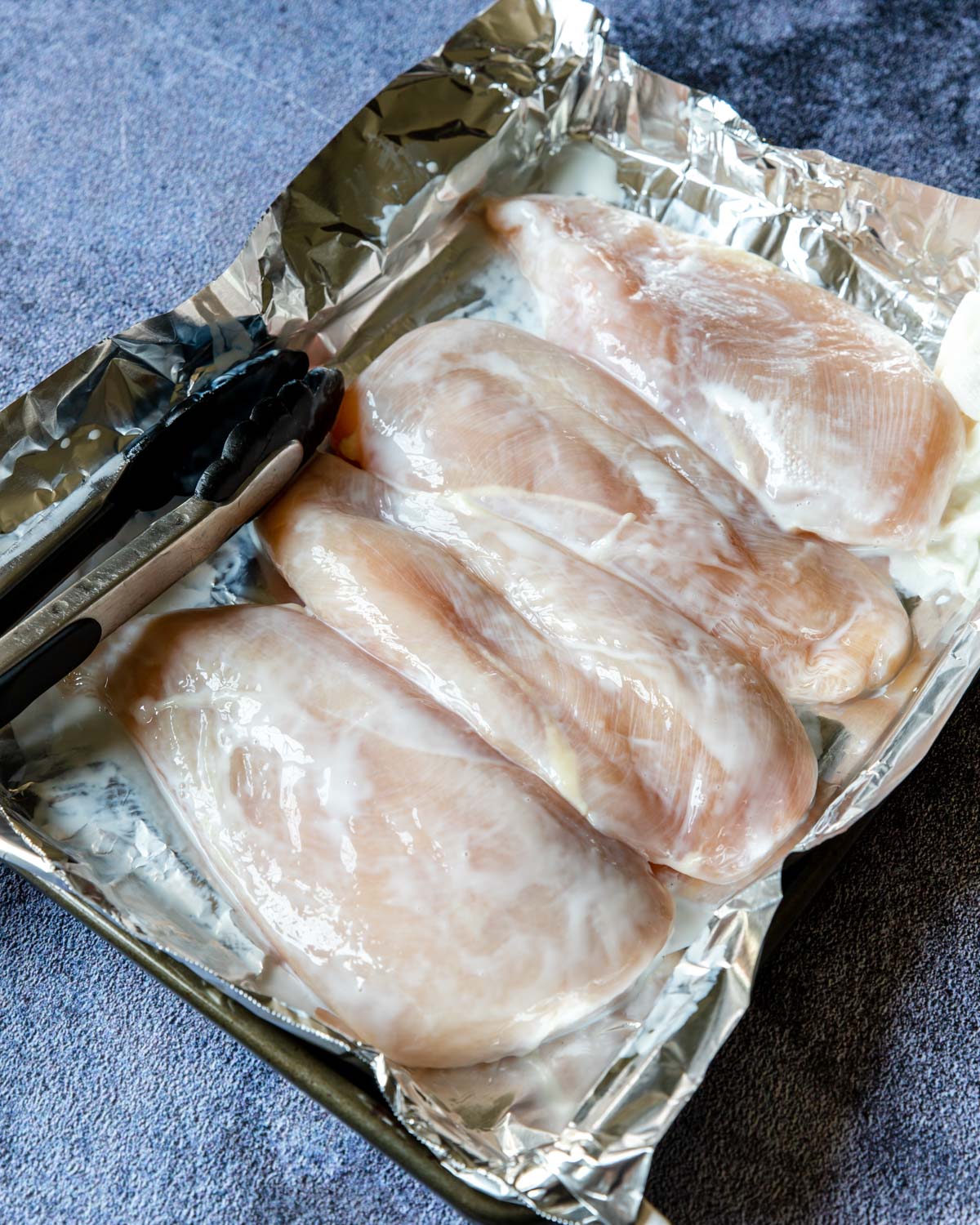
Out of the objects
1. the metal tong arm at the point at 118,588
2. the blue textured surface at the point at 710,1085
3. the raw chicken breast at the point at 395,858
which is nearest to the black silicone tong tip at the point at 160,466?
the metal tong arm at the point at 118,588

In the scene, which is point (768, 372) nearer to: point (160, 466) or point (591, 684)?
point (591, 684)

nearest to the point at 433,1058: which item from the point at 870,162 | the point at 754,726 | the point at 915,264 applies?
the point at 754,726

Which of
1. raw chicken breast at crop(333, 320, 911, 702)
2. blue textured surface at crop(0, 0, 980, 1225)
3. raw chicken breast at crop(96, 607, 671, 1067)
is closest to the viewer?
raw chicken breast at crop(96, 607, 671, 1067)

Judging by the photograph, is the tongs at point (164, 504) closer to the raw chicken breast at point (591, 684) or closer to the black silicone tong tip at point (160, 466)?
the black silicone tong tip at point (160, 466)

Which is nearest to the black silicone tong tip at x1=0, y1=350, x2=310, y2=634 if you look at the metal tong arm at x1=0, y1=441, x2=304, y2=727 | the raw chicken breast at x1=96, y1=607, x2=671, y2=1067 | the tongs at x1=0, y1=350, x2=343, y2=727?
the tongs at x1=0, y1=350, x2=343, y2=727

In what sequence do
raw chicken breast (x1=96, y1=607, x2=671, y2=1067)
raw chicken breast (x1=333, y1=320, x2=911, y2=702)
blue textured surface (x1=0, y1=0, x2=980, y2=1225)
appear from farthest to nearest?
raw chicken breast (x1=333, y1=320, x2=911, y2=702) < blue textured surface (x1=0, y1=0, x2=980, y2=1225) < raw chicken breast (x1=96, y1=607, x2=671, y2=1067)

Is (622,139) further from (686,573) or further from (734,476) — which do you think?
(686,573)

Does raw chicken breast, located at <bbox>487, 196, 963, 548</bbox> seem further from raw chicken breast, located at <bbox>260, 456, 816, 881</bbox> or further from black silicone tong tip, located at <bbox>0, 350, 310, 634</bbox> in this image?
black silicone tong tip, located at <bbox>0, 350, 310, 634</bbox>
